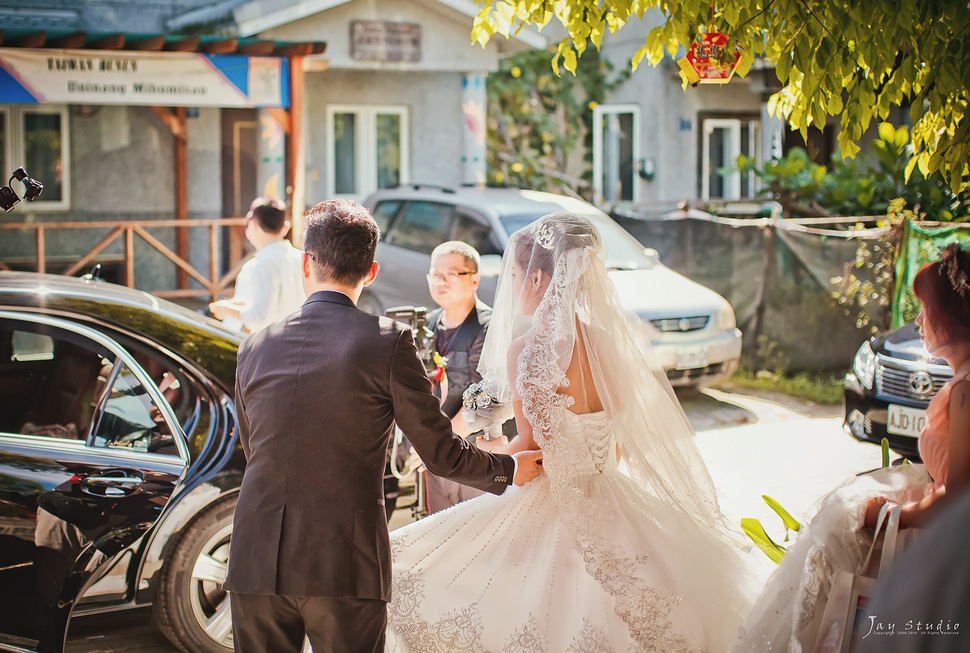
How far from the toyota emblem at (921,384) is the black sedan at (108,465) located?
4718 mm

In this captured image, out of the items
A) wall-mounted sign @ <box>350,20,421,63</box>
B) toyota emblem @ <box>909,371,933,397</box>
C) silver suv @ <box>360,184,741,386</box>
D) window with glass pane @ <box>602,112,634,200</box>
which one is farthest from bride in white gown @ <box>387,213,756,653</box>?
window with glass pane @ <box>602,112,634,200</box>

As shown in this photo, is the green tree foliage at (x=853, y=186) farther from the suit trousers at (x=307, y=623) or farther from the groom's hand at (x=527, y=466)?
the suit trousers at (x=307, y=623)

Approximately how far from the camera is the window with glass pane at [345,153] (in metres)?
15.6

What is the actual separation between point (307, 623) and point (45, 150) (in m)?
12.9

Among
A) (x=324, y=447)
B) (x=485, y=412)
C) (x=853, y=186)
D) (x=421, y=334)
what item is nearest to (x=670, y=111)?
(x=853, y=186)

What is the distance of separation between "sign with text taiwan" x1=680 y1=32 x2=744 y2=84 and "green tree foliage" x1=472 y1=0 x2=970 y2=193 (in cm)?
9

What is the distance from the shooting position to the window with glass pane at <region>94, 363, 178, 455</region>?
4137 millimetres

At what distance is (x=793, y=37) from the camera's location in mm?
4164

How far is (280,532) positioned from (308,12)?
11844mm

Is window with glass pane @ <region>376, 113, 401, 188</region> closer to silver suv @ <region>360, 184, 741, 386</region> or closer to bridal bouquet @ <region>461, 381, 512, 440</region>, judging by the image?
silver suv @ <region>360, 184, 741, 386</region>

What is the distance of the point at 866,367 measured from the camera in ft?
24.1

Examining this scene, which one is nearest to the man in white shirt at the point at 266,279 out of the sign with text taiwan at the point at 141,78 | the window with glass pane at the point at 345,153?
A: the sign with text taiwan at the point at 141,78

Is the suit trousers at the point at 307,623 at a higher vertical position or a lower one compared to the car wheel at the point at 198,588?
higher

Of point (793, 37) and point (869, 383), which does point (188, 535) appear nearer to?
point (793, 37)
